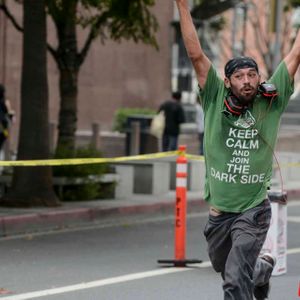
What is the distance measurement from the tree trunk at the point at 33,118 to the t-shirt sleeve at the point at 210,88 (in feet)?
25.6

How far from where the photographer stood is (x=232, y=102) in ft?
22.1

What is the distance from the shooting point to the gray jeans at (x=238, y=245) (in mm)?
6574

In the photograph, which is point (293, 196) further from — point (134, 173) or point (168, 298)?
point (168, 298)

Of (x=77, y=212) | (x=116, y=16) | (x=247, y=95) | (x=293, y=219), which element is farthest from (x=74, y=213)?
(x=247, y=95)

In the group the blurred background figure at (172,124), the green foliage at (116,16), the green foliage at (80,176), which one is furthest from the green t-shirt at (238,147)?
the blurred background figure at (172,124)

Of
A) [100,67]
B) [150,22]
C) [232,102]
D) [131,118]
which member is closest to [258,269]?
[232,102]

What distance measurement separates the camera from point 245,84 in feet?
21.9

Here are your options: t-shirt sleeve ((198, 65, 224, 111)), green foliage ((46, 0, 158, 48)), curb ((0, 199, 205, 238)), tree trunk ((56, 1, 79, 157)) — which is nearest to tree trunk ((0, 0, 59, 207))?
curb ((0, 199, 205, 238))

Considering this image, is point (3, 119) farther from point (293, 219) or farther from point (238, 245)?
point (238, 245)

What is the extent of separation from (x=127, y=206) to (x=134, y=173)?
2.30 metres

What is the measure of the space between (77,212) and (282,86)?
7.58m

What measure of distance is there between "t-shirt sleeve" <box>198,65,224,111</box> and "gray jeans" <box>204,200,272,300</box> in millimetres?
781

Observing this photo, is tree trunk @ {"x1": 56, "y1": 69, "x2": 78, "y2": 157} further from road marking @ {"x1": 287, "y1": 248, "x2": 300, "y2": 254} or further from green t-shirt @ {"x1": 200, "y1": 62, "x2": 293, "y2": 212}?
green t-shirt @ {"x1": 200, "y1": 62, "x2": 293, "y2": 212}

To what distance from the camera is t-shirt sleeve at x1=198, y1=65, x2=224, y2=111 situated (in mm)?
6843
